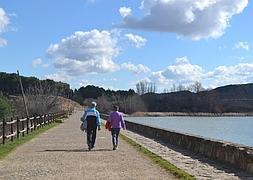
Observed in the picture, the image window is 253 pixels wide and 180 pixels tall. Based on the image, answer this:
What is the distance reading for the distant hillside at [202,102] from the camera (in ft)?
594

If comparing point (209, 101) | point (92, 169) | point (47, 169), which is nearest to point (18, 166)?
point (47, 169)

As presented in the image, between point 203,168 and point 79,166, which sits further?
point 79,166

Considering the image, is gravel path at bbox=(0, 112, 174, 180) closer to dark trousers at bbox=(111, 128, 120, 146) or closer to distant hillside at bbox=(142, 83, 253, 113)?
dark trousers at bbox=(111, 128, 120, 146)

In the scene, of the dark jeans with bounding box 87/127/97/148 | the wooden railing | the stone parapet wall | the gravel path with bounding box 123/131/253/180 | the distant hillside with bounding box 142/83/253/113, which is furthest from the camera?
the distant hillside with bounding box 142/83/253/113

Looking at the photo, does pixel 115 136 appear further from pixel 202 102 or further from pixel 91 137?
pixel 202 102

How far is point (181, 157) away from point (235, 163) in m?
3.66

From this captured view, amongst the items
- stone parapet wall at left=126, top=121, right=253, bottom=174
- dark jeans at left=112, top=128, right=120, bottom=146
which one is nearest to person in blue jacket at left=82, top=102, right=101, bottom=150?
dark jeans at left=112, top=128, right=120, bottom=146

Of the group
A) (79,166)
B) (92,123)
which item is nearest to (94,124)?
(92,123)

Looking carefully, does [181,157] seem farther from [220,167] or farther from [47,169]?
[47,169]

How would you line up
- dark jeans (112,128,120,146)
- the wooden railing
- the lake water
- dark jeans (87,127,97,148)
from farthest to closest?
the lake water < the wooden railing < dark jeans (112,128,120,146) < dark jeans (87,127,97,148)

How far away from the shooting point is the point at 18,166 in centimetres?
1349

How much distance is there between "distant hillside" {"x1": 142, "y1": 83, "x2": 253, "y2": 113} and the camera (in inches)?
7126

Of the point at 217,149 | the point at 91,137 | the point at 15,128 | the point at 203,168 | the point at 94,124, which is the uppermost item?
the point at 94,124

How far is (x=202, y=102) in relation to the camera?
184 m
